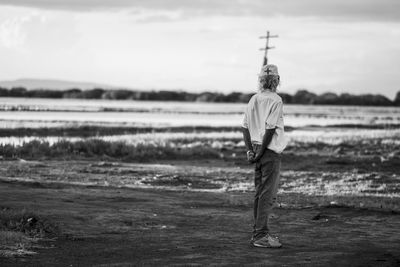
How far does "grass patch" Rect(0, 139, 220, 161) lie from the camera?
Answer: 29.5m

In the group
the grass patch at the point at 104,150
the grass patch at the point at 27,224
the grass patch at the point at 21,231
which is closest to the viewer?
the grass patch at the point at 21,231

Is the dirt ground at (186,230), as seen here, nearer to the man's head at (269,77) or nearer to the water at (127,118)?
the man's head at (269,77)

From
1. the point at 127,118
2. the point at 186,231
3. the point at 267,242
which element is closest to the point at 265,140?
the point at 267,242

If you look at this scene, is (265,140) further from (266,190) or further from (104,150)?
(104,150)

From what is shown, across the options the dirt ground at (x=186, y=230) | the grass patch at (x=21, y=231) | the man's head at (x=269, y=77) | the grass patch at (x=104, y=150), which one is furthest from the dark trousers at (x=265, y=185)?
the grass patch at (x=104, y=150)

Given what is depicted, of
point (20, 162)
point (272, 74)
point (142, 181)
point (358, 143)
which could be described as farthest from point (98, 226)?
point (358, 143)

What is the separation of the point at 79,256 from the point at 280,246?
266 centimetres

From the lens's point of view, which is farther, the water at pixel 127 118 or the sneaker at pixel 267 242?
the water at pixel 127 118

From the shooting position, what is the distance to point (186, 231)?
11266 millimetres

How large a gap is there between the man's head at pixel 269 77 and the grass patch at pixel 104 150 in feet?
65.4

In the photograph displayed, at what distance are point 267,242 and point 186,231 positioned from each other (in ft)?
5.61

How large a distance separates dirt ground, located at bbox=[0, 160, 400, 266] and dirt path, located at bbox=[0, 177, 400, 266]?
13mm

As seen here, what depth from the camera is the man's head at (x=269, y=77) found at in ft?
32.3

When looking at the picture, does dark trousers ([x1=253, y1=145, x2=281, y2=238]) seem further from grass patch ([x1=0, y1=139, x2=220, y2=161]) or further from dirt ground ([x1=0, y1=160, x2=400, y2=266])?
grass patch ([x1=0, y1=139, x2=220, y2=161])
